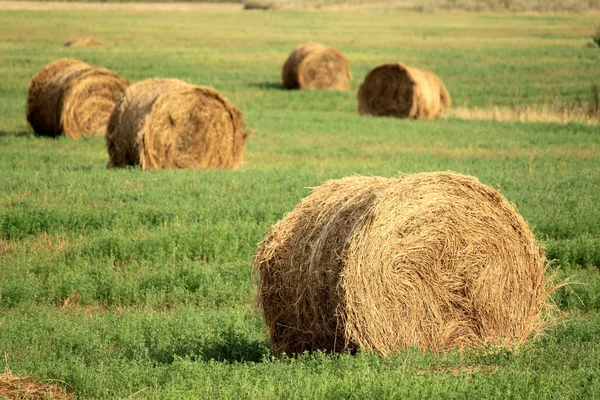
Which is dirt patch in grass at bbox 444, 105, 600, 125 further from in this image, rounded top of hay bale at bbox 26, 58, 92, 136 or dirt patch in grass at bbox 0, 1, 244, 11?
dirt patch in grass at bbox 0, 1, 244, 11

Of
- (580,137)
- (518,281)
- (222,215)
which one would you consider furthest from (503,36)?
(518,281)

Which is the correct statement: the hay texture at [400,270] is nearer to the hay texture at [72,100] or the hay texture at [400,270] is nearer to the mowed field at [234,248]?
the mowed field at [234,248]

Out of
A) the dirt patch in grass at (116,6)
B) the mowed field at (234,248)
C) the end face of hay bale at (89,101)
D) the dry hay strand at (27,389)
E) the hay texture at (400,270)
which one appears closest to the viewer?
the dry hay strand at (27,389)

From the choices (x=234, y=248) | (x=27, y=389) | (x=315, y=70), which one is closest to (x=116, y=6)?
(x=315, y=70)

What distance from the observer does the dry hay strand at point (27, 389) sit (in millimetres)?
6793

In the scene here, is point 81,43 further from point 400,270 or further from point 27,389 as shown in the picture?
point 27,389

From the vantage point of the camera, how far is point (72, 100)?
2262cm

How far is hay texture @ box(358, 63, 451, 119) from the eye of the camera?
2902 centimetres

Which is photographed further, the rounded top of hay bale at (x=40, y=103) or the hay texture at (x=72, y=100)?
the rounded top of hay bale at (x=40, y=103)

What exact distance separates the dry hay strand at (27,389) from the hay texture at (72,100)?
53.1 ft

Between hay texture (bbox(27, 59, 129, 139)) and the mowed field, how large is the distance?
0.51 meters

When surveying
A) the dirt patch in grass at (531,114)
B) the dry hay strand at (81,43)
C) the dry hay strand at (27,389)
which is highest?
the dry hay strand at (81,43)

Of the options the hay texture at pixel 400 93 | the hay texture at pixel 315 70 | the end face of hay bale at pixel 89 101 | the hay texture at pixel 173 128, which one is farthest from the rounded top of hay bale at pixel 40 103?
the hay texture at pixel 315 70

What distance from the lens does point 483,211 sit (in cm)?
842
